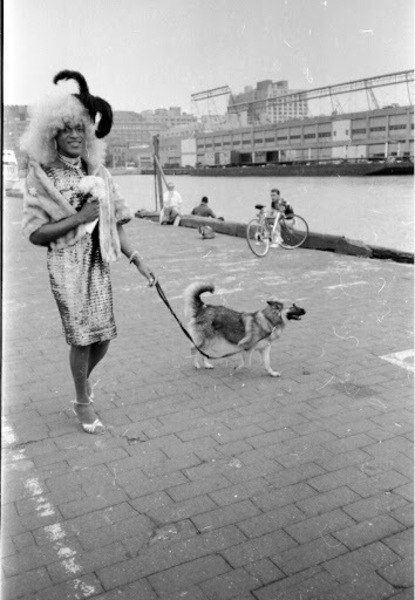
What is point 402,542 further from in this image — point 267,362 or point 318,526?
point 267,362

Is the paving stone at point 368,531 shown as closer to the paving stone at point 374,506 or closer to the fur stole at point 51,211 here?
the paving stone at point 374,506

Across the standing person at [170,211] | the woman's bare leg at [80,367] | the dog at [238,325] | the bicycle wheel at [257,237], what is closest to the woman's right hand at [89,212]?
the woman's bare leg at [80,367]

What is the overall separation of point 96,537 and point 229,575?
0.64 meters

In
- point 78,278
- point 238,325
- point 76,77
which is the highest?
point 76,77

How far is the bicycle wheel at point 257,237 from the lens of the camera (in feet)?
37.1

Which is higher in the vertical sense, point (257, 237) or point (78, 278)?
point (257, 237)

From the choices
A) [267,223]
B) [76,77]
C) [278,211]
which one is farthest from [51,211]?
[278,211]

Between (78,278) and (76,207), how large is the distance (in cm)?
41

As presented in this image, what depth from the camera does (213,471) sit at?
3316 millimetres

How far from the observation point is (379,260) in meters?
10.0

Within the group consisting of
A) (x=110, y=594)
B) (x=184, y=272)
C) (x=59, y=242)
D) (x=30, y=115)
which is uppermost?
(x=30, y=115)

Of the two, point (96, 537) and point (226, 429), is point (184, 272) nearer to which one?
point (226, 429)

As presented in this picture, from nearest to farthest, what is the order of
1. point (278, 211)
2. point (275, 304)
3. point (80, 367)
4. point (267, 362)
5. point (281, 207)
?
point (80, 367) < point (267, 362) < point (275, 304) < point (278, 211) < point (281, 207)

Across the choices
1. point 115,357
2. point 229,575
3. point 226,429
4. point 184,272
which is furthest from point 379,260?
point 229,575
